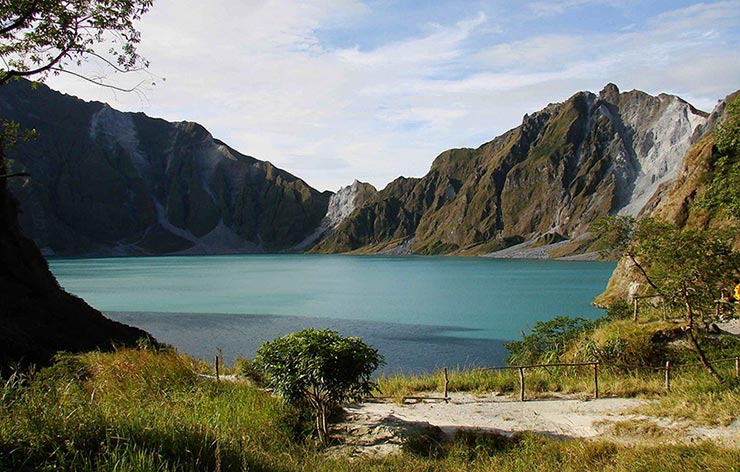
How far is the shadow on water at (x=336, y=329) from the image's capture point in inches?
1153

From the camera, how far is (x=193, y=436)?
6.84 meters

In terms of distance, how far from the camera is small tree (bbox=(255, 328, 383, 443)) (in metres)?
10.2

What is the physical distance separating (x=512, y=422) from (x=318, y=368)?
478cm

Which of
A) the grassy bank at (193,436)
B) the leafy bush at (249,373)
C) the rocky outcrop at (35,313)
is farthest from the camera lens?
the rocky outcrop at (35,313)

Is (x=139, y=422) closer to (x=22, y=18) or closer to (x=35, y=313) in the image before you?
(x=22, y=18)

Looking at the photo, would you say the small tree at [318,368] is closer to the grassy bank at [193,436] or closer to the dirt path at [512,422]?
the grassy bank at [193,436]

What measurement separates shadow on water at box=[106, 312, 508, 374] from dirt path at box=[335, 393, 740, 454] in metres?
12.4

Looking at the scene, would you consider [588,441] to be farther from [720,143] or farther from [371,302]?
[371,302]

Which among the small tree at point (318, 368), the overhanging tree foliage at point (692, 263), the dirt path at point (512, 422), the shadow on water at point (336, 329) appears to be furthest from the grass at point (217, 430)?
the shadow on water at point (336, 329)

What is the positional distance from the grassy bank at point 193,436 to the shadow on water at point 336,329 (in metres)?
15.3

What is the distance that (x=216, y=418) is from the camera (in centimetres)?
911

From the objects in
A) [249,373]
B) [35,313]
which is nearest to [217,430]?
[249,373]

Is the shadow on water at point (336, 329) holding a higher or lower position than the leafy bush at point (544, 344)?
lower

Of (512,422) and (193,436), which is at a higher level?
(193,436)
